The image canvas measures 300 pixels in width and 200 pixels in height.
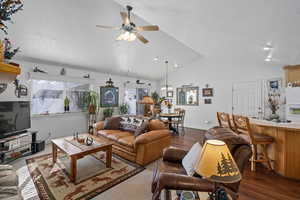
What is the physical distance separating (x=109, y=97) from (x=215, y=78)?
15.4ft

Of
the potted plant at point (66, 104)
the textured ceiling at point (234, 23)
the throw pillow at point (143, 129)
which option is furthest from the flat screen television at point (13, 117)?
the textured ceiling at point (234, 23)

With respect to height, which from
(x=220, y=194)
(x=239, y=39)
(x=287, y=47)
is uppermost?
(x=239, y=39)

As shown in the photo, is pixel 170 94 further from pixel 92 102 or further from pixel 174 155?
pixel 174 155

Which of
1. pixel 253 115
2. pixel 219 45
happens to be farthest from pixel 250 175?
pixel 219 45

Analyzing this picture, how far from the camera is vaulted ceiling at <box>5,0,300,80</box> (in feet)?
8.77

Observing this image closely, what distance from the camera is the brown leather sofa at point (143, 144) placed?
2793 mm

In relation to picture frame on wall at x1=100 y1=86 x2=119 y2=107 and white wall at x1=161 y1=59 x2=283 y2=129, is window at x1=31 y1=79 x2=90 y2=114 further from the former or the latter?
white wall at x1=161 y1=59 x2=283 y2=129

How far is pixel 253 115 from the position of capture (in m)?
5.21

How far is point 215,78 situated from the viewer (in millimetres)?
6137

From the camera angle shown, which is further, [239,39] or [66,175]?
[239,39]

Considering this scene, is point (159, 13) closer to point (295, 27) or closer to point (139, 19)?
point (139, 19)

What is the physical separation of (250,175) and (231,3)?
3.19 meters

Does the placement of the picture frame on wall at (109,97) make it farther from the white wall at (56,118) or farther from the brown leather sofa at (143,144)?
the brown leather sofa at (143,144)

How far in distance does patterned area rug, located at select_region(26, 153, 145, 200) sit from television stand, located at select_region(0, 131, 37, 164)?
1.22 ft
